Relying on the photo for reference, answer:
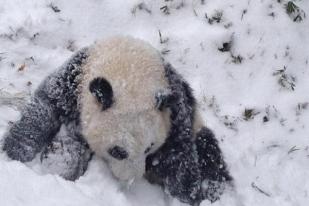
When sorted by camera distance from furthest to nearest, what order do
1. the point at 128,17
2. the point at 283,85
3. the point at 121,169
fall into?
the point at 128,17 → the point at 283,85 → the point at 121,169

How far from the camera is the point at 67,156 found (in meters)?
4.61

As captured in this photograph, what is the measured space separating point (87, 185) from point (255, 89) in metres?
2.18

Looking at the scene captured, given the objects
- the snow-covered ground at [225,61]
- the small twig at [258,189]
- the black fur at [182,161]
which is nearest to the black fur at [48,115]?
the snow-covered ground at [225,61]

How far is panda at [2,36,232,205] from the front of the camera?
437cm

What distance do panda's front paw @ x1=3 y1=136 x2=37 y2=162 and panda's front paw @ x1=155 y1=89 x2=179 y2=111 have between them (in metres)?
0.99

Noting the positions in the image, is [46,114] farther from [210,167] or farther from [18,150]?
[210,167]

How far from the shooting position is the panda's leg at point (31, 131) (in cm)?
458

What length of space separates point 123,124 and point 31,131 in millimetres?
772

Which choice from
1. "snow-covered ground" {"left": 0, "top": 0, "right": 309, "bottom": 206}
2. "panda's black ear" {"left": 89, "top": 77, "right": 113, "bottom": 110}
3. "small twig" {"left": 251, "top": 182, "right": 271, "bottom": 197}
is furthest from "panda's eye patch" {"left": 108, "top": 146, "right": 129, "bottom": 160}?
"small twig" {"left": 251, "top": 182, "right": 271, "bottom": 197}

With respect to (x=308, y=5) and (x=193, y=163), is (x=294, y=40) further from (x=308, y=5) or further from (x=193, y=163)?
(x=193, y=163)

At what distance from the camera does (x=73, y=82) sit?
4.73 m

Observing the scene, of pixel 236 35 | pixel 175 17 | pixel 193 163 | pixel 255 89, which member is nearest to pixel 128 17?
pixel 175 17

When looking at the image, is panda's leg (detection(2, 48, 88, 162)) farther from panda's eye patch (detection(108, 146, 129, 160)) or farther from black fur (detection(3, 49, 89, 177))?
panda's eye patch (detection(108, 146, 129, 160))

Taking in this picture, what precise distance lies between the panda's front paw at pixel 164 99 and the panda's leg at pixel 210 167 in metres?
0.56
